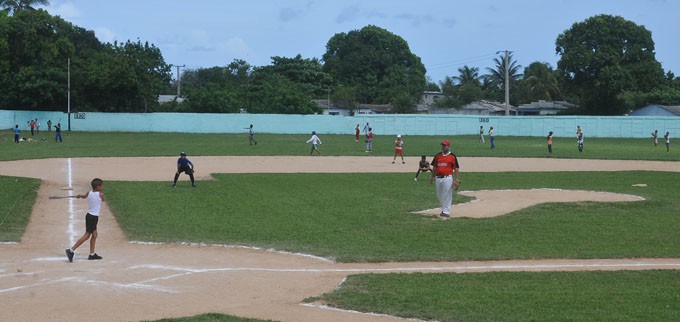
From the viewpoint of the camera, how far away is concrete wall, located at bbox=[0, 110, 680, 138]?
8356cm

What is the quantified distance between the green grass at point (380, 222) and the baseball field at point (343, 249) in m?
0.07

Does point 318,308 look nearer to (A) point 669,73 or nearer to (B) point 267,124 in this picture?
(B) point 267,124

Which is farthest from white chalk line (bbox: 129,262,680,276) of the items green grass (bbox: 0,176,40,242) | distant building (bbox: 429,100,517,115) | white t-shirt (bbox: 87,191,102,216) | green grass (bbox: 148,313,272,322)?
distant building (bbox: 429,100,517,115)

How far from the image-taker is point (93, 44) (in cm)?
13088

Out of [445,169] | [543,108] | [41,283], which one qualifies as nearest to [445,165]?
[445,169]

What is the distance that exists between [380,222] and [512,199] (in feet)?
22.3

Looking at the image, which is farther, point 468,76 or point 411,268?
point 468,76

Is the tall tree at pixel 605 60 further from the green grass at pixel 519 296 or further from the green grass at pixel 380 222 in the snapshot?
the green grass at pixel 519 296

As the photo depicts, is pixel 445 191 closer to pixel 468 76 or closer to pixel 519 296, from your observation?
pixel 519 296

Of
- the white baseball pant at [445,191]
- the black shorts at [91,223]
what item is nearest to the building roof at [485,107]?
the white baseball pant at [445,191]

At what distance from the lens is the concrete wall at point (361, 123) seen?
3290 inches

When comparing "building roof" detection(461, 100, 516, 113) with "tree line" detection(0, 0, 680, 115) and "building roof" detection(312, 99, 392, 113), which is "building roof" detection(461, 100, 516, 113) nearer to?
"tree line" detection(0, 0, 680, 115)

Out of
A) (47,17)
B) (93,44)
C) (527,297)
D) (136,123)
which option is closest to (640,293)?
(527,297)

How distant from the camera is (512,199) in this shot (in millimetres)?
25578
